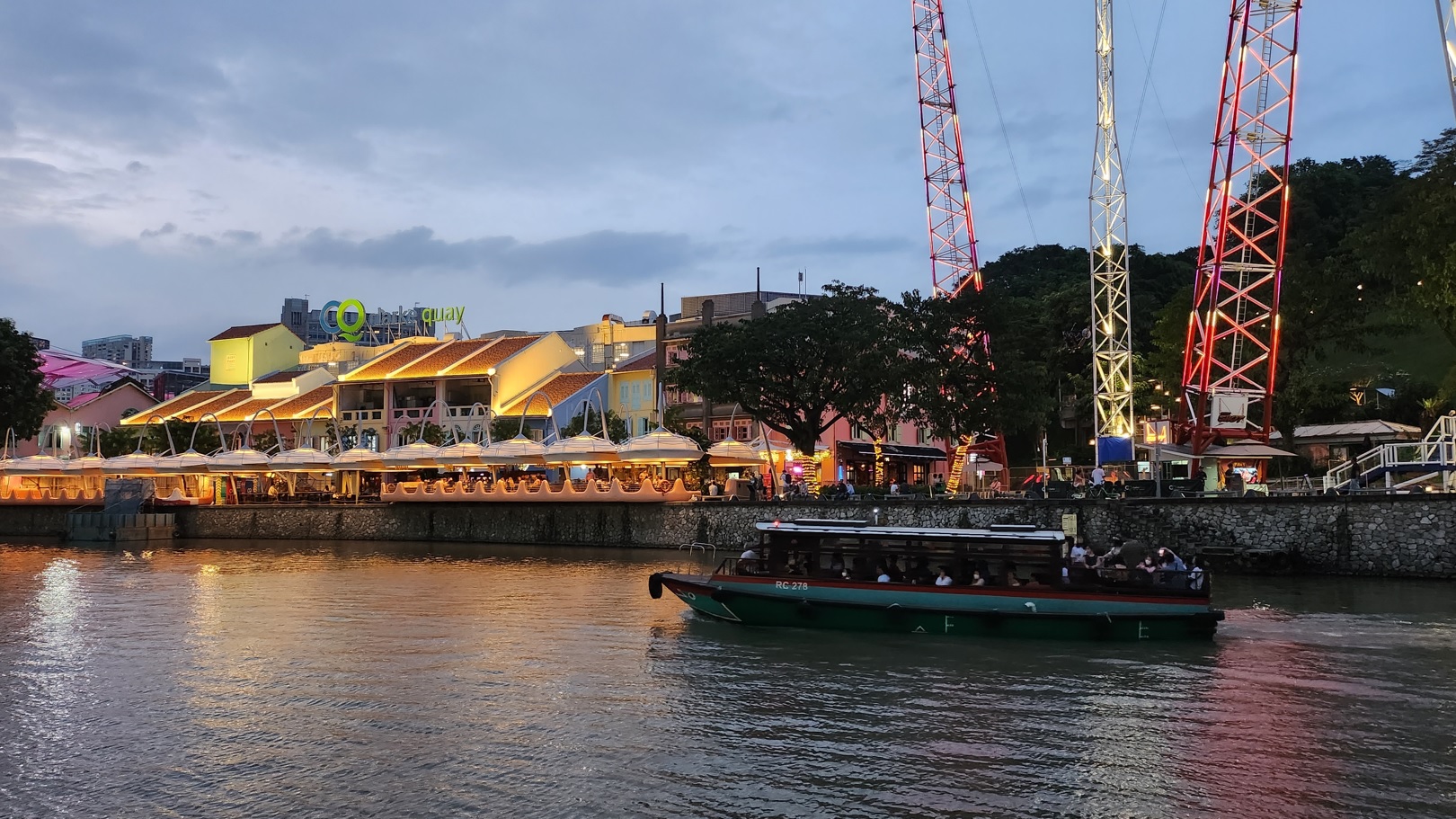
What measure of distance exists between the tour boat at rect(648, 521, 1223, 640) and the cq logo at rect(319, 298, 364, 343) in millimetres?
72954

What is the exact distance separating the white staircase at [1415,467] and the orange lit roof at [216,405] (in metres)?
73.2

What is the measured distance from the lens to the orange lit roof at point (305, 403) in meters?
79.3

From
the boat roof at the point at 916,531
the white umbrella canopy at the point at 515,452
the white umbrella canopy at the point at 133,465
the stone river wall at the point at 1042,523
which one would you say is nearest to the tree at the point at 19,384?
the white umbrella canopy at the point at 133,465

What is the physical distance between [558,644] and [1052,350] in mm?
68021

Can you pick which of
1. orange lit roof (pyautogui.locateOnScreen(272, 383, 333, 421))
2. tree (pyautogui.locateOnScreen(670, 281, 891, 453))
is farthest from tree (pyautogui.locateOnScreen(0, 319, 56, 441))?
tree (pyautogui.locateOnScreen(670, 281, 891, 453))

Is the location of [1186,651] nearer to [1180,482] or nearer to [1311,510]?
[1311,510]

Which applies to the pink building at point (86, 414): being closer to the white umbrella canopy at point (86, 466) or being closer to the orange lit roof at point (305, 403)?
the white umbrella canopy at point (86, 466)

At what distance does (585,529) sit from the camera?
55.3m

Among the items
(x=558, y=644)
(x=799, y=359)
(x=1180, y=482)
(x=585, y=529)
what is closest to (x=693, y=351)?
(x=799, y=359)

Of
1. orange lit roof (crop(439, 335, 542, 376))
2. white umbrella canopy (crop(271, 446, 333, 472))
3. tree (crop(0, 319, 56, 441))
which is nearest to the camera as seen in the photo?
white umbrella canopy (crop(271, 446, 333, 472))

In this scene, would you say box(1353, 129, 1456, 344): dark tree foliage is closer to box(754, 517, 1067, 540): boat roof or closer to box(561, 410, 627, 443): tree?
box(754, 517, 1067, 540): boat roof

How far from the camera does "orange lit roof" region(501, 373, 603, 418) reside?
73250 millimetres

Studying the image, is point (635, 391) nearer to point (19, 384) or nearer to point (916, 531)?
point (19, 384)

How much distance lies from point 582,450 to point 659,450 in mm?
4842
